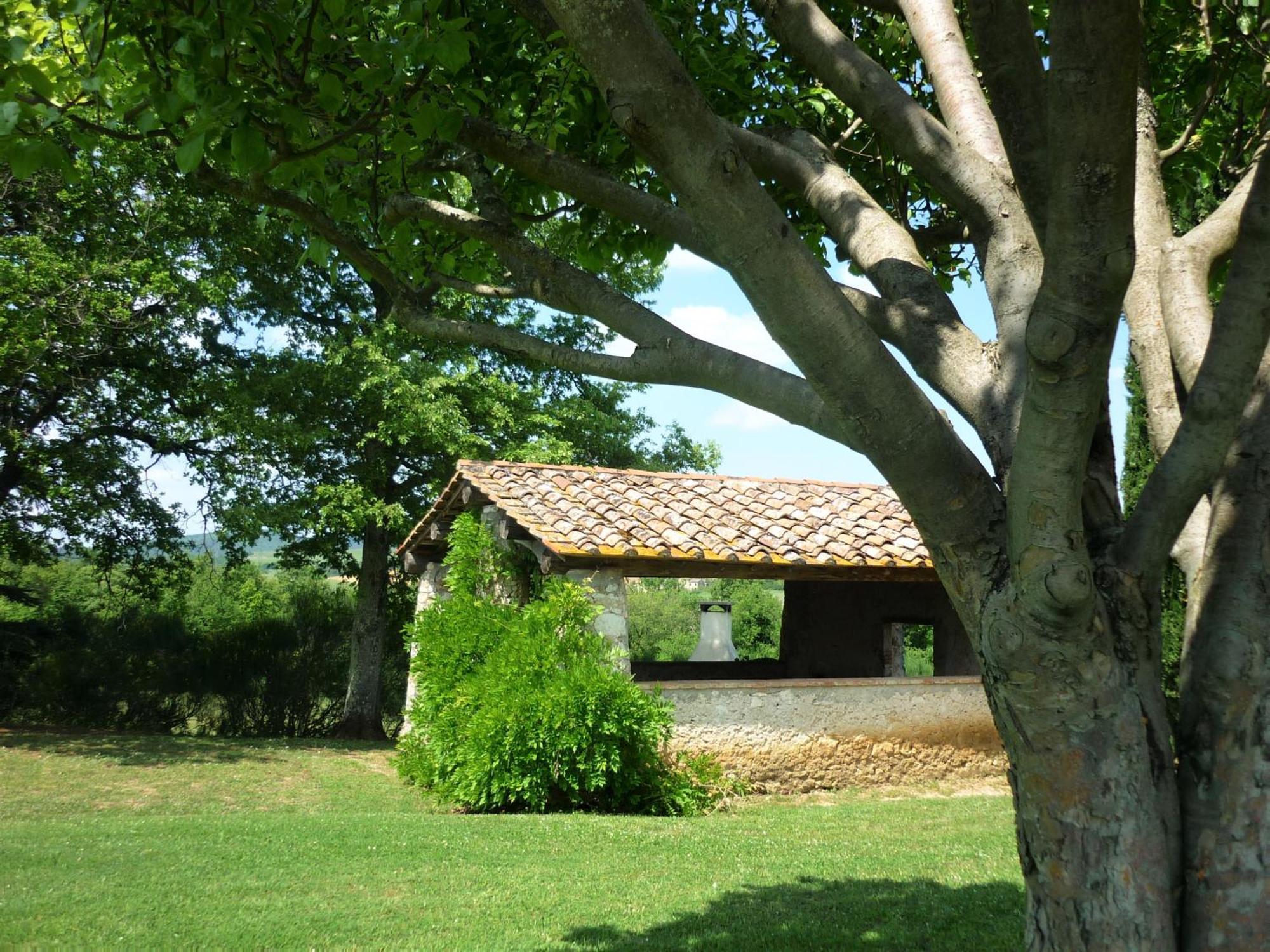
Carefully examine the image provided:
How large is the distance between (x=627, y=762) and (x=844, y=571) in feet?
11.7

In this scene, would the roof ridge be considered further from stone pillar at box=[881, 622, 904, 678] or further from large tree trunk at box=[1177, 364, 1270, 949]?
large tree trunk at box=[1177, 364, 1270, 949]

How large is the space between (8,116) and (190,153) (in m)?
0.49

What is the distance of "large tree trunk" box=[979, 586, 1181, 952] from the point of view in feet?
7.66

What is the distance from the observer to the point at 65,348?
600 inches

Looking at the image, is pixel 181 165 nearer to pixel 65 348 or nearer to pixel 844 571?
pixel 844 571

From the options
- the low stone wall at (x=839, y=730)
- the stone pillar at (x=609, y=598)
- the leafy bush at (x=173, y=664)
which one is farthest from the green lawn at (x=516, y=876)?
the leafy bush at (x=173, y=664)

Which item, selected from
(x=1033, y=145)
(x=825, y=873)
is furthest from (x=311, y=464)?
(x=1033, y=145)

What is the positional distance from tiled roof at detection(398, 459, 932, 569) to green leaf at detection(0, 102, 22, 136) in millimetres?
7928

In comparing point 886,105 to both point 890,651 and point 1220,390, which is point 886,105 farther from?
point 890,651

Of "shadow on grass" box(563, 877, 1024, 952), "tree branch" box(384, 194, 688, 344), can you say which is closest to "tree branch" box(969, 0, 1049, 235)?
"tree branch" box(384, 194, 688, 344)

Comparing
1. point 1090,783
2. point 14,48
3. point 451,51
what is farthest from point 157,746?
point 1090,783

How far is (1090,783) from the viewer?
2.35m

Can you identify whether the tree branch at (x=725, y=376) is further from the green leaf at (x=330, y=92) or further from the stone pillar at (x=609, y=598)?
the stone pillar at (x=609, y=598)

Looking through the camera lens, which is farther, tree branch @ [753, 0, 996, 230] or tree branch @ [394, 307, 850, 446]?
tree branch @ [753, 0, 996, 230]
